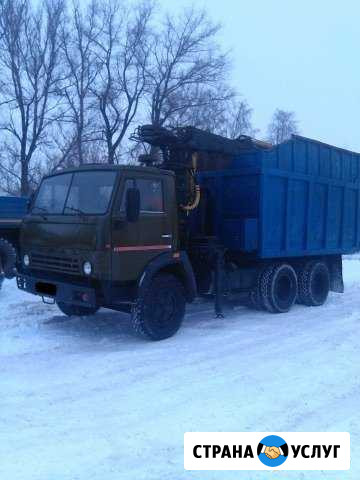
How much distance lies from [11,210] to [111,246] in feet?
26.7

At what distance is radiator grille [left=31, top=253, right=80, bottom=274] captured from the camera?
6.73 metres

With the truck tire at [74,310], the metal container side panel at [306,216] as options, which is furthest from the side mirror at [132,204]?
the metal container side panel at [306,216]

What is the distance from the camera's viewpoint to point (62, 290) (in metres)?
6.83

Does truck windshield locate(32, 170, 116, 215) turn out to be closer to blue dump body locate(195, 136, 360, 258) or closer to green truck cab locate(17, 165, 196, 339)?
green truck cab locate(17, 165, 196, 339)

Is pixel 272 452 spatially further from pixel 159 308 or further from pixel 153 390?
pixel 159 308

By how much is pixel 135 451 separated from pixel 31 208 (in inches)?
184

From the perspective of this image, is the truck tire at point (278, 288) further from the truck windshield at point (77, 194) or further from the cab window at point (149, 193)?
the truck windshield at point (77, 194)

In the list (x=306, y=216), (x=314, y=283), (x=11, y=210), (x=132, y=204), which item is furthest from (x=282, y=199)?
(x=11, y=210)

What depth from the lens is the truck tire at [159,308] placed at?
6.98 m

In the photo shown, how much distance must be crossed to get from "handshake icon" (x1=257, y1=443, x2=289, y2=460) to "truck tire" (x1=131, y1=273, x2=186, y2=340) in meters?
3.21

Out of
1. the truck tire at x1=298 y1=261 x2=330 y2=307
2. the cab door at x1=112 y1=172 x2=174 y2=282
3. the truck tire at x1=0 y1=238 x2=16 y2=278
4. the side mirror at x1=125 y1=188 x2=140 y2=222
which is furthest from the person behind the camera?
the truck tire at x1=0 y1=238 x2=16 y2=278

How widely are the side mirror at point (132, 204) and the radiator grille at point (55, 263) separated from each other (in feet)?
3.02

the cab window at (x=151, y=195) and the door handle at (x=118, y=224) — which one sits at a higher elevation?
the cab window at (x=151, y=195)

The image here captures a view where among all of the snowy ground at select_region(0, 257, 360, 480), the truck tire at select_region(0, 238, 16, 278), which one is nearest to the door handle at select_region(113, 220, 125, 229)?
the snowy ground at select_region(0, 257, 360, 480)
